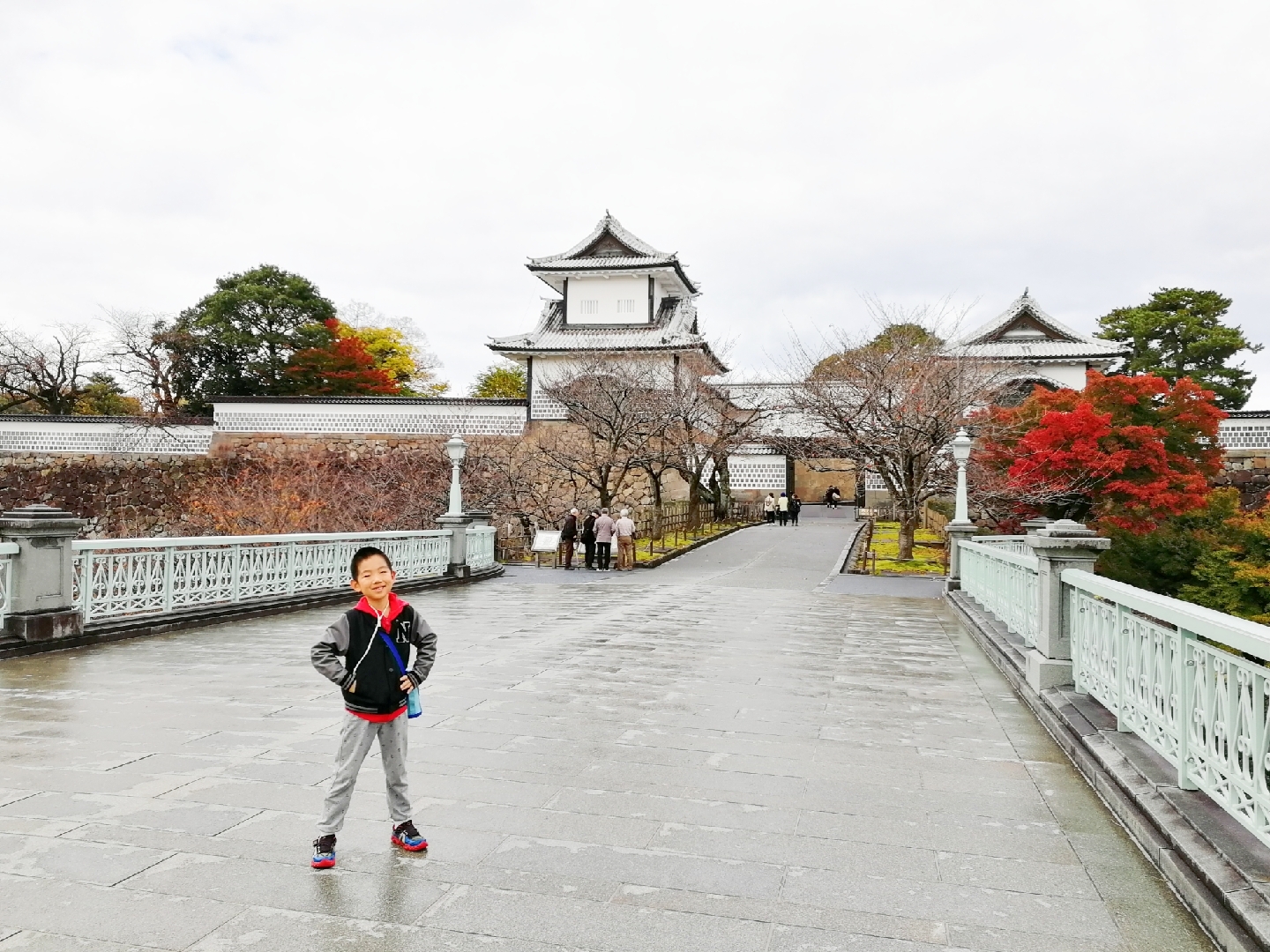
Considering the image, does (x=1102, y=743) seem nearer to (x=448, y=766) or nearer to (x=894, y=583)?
(x=448, y=766)

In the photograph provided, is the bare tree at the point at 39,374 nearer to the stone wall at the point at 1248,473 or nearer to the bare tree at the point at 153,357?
the bare tree at the point at 153,357

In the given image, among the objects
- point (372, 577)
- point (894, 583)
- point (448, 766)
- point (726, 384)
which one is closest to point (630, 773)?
point (448, 766)

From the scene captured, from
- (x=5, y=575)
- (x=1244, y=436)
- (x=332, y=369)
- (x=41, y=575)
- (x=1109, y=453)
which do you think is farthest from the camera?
Result: (x=332, y=369)

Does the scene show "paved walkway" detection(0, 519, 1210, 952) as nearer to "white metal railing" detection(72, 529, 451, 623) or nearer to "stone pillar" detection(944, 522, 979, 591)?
"white metal railing" detection(72, 529, 451, 623)

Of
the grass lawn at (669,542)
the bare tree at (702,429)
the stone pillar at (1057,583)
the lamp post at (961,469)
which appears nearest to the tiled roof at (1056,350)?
the bare tree at (702,429)

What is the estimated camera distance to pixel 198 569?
11.0 meters

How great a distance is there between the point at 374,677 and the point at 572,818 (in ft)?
3.92

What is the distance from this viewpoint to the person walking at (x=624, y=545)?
21500 millimetres

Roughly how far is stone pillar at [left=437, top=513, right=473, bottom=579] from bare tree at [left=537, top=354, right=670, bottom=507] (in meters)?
7.81

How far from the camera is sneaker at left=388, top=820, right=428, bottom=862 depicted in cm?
374

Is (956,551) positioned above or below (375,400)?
below

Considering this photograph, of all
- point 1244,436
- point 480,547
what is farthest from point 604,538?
point 1244,436

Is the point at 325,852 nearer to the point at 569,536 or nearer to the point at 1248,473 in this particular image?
the point at 569,536

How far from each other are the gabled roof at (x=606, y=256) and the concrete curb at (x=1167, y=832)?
34351 millimetres
